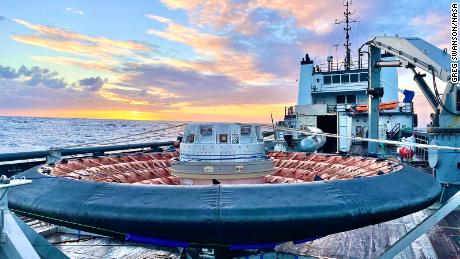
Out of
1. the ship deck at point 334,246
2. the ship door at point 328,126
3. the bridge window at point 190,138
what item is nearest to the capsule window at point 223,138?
the bridge window at point 190,138

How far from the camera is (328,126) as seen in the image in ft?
120

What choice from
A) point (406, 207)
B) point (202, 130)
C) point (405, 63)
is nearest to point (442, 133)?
point (405, 63)

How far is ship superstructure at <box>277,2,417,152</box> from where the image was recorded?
31578 mm

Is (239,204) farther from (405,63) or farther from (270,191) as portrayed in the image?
(405,63)

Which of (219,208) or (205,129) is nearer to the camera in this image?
(219,208)

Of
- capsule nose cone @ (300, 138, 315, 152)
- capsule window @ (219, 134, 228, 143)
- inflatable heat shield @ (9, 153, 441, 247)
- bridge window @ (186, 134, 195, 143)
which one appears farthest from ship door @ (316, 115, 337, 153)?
inflatable heat shield @ (9, 153, 441, 247)

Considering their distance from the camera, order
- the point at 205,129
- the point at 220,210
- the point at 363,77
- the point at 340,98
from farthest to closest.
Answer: the point at 340,98
the point at 363,77
the point at 205,129
the point at 220,210

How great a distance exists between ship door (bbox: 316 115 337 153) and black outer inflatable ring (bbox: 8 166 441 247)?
29596 millimetres

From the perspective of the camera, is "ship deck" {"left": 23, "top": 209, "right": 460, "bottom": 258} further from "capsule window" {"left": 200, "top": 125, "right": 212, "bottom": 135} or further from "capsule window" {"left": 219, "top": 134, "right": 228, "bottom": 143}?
"capsule window" {"left": 200, "top": 125, "right": 212, "bottom": 135}

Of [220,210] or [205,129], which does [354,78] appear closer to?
[205,129]

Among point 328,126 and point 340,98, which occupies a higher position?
point 340,98

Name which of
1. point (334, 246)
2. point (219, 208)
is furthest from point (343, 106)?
point (219, 208)

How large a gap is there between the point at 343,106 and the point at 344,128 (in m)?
3.45

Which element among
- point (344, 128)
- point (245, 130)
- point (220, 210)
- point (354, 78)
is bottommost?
point (220, 210)
